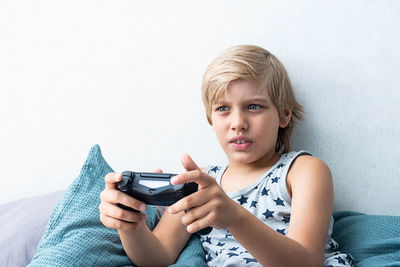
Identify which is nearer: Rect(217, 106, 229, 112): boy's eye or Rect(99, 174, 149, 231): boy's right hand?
Rect(99, 174, 149, 231): boy's right hand

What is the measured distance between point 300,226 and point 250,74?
1.33ft

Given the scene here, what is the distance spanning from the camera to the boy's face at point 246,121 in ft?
3.67

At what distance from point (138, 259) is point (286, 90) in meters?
0.59

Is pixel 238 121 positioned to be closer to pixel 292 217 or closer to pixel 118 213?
pixel 292 217

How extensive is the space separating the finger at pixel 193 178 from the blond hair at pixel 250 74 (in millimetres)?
417

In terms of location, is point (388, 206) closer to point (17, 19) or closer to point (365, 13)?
point (365, 13)

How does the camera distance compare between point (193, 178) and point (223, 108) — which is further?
point (223, 108)

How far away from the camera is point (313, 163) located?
1.08m

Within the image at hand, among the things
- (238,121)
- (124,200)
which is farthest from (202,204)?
(238,121)

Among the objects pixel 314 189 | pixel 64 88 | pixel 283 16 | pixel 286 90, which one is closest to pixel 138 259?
pixel 314 189

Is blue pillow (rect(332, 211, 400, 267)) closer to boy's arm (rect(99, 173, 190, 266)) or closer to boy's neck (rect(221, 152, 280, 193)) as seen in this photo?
boy's neck (rect(221, 152, 280, 193))

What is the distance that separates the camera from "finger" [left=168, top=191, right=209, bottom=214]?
74 centimetres

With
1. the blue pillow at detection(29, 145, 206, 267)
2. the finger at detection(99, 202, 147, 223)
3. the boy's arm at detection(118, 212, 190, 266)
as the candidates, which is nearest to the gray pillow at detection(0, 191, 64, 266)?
the blue pillow at detection(29, 145, 206, 267)

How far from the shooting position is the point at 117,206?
83 cm
